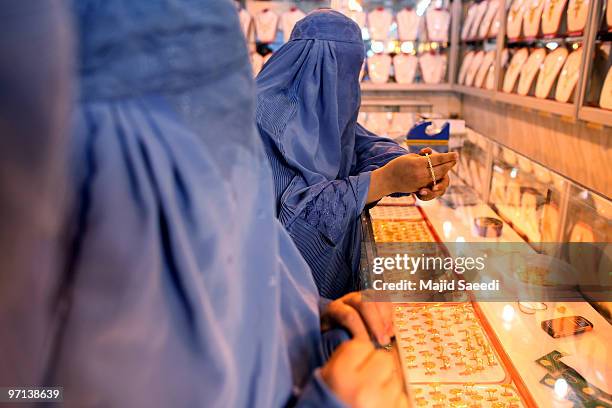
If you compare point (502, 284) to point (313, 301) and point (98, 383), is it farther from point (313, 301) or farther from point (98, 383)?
point (98, 383)

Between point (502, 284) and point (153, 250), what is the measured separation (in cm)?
120

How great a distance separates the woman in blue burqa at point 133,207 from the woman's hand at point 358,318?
229 mm

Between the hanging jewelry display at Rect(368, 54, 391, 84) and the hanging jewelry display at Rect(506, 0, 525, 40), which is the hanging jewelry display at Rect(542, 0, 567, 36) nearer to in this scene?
the hanging jewelry display at Rect(506, 0, 525, 40)

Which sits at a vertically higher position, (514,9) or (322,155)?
(514,9)

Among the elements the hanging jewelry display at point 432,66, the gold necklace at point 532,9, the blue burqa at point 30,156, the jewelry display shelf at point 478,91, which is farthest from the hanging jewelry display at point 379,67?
the blue burqa at point 30,156

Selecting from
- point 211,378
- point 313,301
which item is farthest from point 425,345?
point 211,378

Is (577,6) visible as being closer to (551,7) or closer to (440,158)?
(551,7)

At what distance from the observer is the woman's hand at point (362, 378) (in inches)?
17.7

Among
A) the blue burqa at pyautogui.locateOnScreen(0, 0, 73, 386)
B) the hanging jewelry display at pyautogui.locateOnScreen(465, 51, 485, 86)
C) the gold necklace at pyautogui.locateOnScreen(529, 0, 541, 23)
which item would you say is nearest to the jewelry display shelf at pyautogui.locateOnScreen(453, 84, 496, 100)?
the hanging jewelry display at pyautogui.locateOnScreen(465, 51, 485, 86)

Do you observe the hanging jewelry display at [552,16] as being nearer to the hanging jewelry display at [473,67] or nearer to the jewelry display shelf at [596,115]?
the jewelry display shelf at [596,115]

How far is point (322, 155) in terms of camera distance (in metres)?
1.36

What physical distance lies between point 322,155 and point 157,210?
1.05 m

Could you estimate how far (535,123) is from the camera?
3.10m

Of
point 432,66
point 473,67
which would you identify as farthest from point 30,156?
point 432,66
